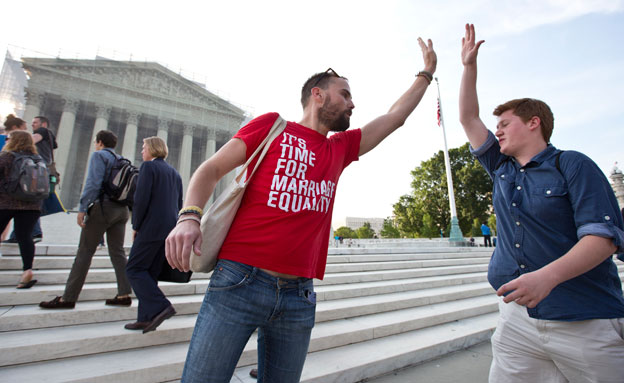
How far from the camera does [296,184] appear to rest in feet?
4.58

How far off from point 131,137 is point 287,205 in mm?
28778

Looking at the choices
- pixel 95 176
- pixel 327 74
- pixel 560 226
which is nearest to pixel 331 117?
pixel 327 74

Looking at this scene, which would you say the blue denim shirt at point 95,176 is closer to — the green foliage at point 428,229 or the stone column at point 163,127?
the stone column at point 163,127

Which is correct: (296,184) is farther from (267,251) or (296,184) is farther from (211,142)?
(211,142)

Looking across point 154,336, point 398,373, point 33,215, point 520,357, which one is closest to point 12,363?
point 154,336

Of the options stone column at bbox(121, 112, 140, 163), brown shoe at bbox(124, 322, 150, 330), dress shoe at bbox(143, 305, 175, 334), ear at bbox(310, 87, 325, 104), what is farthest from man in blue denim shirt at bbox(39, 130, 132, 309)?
stone column at bbox(121, 112, 140, 163)

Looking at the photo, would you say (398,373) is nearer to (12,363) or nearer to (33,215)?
(12,363)

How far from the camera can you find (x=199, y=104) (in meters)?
29.4

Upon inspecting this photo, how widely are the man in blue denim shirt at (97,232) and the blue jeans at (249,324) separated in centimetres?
293

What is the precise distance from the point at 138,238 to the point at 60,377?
1.22m

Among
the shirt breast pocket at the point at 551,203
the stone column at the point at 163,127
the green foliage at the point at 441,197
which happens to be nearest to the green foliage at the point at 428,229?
the green foliage at the point at 441,197

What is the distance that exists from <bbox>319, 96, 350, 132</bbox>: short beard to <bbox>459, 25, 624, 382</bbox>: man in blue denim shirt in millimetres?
934

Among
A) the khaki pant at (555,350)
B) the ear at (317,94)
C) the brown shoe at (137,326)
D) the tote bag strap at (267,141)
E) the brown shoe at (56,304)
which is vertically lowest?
the brown shoe at (137,326)

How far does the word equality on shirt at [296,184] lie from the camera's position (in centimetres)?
136
